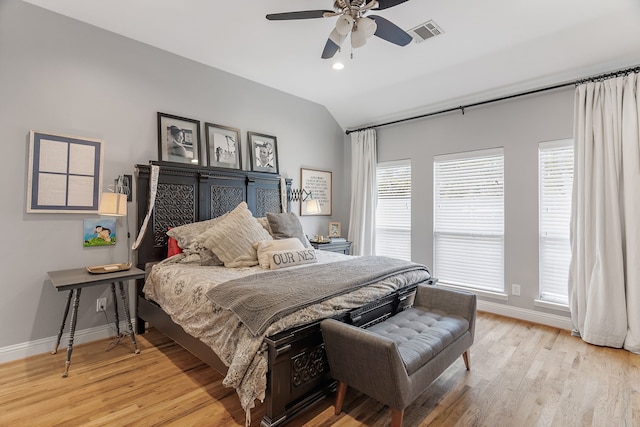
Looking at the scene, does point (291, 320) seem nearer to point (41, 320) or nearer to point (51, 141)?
point (41, 320)

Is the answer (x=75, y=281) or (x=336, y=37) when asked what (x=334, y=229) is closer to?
(x=336, y=37)

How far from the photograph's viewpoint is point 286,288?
2.09 m

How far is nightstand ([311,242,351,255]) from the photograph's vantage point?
440 cm

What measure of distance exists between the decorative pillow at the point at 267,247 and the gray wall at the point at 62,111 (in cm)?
138

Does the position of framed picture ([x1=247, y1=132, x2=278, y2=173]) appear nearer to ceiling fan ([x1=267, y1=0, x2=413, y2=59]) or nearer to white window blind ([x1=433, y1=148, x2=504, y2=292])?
ceiling fan ([x1=267, y1=0, x2=413, y2=59])

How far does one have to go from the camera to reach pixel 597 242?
119 inches

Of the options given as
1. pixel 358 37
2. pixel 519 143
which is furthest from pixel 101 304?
pixel 519 143

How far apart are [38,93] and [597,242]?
210 inches

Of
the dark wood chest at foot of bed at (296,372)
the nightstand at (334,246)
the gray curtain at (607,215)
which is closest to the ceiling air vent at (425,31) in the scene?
the gray curtain at (607,215)

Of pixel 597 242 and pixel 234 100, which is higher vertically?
pixel 234 100

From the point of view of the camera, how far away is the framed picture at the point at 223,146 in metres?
3.74

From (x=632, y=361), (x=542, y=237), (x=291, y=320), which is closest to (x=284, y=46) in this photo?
(x=291, y=320)

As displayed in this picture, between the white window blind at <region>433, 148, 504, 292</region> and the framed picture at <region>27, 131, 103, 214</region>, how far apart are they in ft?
13.4

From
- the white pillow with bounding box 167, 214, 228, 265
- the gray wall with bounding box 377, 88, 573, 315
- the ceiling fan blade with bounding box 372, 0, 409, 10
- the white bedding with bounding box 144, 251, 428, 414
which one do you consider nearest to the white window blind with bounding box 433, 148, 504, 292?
the gray wall with bounding box 377, 88, 573, 315
